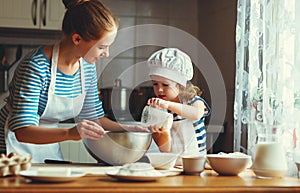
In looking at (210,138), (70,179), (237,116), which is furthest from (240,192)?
(210,138)

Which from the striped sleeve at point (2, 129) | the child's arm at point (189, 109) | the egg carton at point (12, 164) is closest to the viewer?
the egg carton at point (12, 164)

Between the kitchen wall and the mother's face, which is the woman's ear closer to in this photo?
the mother's face

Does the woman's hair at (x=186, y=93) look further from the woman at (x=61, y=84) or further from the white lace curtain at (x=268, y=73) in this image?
the white lace curtain at (x=268, y=73)

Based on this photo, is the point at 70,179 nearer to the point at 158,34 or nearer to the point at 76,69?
the point at 76,69

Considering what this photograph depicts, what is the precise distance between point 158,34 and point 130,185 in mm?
2588

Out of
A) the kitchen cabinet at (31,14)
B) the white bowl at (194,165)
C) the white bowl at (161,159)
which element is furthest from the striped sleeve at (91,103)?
the kitchen cabinet at (31,14)

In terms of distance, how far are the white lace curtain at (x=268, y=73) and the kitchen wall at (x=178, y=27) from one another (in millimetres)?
689

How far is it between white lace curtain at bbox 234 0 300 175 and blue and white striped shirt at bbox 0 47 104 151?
735 millimetres

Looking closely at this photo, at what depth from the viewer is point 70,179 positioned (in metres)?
1.08

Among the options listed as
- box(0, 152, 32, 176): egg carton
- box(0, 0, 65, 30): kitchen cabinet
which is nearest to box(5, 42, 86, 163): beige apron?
box(0, 152, 32, 176): egg carton

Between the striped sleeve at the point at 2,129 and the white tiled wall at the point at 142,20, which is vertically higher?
the white tiled wall at the point at 142,20

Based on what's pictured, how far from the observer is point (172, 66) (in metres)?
1.68

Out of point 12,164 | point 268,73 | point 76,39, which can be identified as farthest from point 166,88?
point 12,164

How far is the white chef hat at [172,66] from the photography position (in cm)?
168
